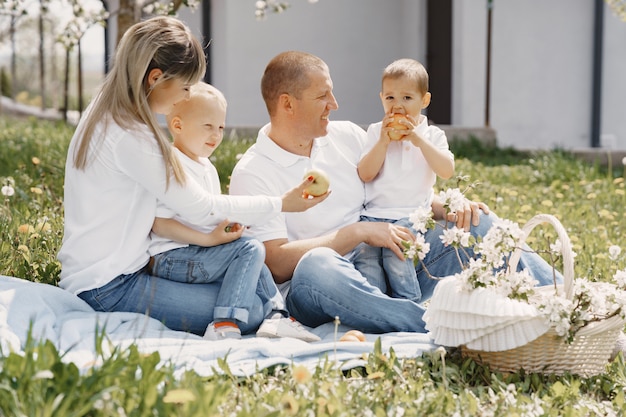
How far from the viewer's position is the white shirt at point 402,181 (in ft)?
13.1

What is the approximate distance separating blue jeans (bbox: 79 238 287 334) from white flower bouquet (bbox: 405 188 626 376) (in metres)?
0.70

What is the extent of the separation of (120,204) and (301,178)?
2.87 ft

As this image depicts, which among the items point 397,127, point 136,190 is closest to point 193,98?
point 136,190

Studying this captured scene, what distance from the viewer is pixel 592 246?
5.04 meters

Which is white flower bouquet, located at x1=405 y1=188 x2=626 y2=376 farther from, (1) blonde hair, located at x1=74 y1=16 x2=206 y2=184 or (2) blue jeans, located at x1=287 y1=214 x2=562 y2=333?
(1) blonde hair, located at x1=74 y1=16 x2=206 y2=184

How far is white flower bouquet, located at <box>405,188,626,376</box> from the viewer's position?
294 cm

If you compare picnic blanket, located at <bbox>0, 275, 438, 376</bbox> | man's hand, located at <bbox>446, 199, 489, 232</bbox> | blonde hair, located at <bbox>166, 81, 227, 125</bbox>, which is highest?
blonde hair, located at <bbox>166, 81, 227, 125</bbox>

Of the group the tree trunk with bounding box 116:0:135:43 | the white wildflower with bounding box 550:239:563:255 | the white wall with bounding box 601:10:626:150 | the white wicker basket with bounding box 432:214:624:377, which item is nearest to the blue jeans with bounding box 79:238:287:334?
the white wicker basket with bounding box 432:214:624:377

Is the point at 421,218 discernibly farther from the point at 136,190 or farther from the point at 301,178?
the point at 136,190

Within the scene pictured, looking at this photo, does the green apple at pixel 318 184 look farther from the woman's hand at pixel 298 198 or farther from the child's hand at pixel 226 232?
the child's hand at pixel 226 232

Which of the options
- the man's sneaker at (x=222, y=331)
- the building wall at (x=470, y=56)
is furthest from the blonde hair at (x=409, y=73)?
the building wall at (x=470, y=56)

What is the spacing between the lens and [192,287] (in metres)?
3.55

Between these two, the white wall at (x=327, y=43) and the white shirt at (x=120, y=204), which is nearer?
the white shirt at (x=120, y=204)

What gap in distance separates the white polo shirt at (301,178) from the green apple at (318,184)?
0.29 metres
